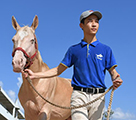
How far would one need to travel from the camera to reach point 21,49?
172 inches

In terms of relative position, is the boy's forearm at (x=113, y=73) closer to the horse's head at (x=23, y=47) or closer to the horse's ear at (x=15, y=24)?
the horse's head at (x=23, y=47)

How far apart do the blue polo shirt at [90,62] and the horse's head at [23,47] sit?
2.62ft

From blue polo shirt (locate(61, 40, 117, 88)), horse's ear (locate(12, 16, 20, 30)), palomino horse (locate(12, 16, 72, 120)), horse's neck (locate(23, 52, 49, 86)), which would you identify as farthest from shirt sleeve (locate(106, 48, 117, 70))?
horse's ear (locate(12, 16, 20, 30))

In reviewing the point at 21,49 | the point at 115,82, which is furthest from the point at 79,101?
the point at 21,49

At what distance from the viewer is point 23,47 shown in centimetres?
452

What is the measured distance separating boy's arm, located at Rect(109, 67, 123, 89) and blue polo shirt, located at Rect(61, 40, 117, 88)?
0.08 meters

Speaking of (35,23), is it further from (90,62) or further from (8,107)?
(8,107)

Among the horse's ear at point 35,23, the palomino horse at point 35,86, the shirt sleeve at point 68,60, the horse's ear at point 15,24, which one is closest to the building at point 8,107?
the palomino horse at point 35,86

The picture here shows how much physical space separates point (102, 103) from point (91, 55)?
0.76 meters

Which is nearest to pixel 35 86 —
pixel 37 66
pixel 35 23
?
pixel 37 66

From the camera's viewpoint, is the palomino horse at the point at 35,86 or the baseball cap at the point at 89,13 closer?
the baseball cap at the point at 89,13

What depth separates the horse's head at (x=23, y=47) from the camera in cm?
411

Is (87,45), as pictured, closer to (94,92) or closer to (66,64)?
(66,64)

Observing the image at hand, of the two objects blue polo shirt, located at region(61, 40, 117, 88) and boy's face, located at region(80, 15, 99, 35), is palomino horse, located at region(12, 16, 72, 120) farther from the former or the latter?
boy's face, located at region(80, 15, 99, 35)
